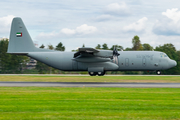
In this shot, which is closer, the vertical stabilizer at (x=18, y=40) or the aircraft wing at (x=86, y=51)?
the aircraft wing at (x=86, y=51)

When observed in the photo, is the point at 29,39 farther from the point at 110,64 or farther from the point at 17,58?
the point at 17,58

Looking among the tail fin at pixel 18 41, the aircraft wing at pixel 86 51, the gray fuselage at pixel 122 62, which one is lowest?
the gray fuselage at pixel 122 62

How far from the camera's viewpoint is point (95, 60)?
33969 mm

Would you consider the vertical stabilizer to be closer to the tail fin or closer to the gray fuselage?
the tail fin

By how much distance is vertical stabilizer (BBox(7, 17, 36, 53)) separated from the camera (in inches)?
1446

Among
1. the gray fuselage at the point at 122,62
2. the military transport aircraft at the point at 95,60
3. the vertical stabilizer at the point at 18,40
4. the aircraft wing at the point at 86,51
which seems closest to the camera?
the aircraft wing at the point at 86,51

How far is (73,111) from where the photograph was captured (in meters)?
10.5

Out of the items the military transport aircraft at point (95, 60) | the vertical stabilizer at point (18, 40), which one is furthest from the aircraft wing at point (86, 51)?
the vertical stabilizer at point (18, 40)

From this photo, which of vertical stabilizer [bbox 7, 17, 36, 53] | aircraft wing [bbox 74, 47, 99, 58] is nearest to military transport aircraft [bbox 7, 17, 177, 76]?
vertical stabilizer [bbox 7, 17, 36, 53]

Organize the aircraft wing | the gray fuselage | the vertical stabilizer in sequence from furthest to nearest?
1. the vertical stabilizer
2. the gray fuselage
3. the aircraft wing

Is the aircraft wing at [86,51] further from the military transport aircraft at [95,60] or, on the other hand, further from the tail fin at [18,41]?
the tail fin at [18,41]

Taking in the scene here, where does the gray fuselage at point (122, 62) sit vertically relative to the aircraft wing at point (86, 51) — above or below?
below

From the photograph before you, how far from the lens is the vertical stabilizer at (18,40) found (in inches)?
1446

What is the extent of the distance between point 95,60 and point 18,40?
43.4 feet
